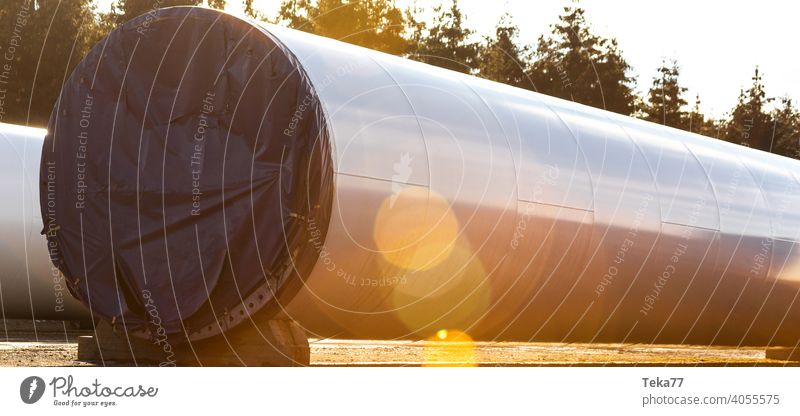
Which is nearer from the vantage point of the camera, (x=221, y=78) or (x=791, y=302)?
(x=221, y=78)

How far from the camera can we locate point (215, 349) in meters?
11.7

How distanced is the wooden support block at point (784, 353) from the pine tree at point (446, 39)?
46551mm

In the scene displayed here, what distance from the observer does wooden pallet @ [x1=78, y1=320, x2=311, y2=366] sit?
36.5 feet

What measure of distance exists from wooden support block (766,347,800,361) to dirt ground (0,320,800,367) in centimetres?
20

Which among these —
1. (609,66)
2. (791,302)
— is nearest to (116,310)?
(791,302)

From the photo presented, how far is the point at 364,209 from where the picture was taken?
10977mm

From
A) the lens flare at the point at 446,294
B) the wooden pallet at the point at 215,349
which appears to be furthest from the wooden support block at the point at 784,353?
the wooden pallet at the point at 215,349

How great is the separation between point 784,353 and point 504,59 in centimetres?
4457

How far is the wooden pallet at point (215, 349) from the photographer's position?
1112cm

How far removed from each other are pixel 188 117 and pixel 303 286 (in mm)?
2799

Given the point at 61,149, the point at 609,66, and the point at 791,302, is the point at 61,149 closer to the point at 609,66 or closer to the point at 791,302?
the point at 791,302

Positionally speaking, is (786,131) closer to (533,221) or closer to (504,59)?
(504,59)

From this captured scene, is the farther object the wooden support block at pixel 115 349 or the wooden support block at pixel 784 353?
the wooden support block at pixel 784 353

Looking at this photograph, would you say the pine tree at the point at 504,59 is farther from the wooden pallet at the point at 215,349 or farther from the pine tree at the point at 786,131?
the wooden pallet at the point at 215,349
